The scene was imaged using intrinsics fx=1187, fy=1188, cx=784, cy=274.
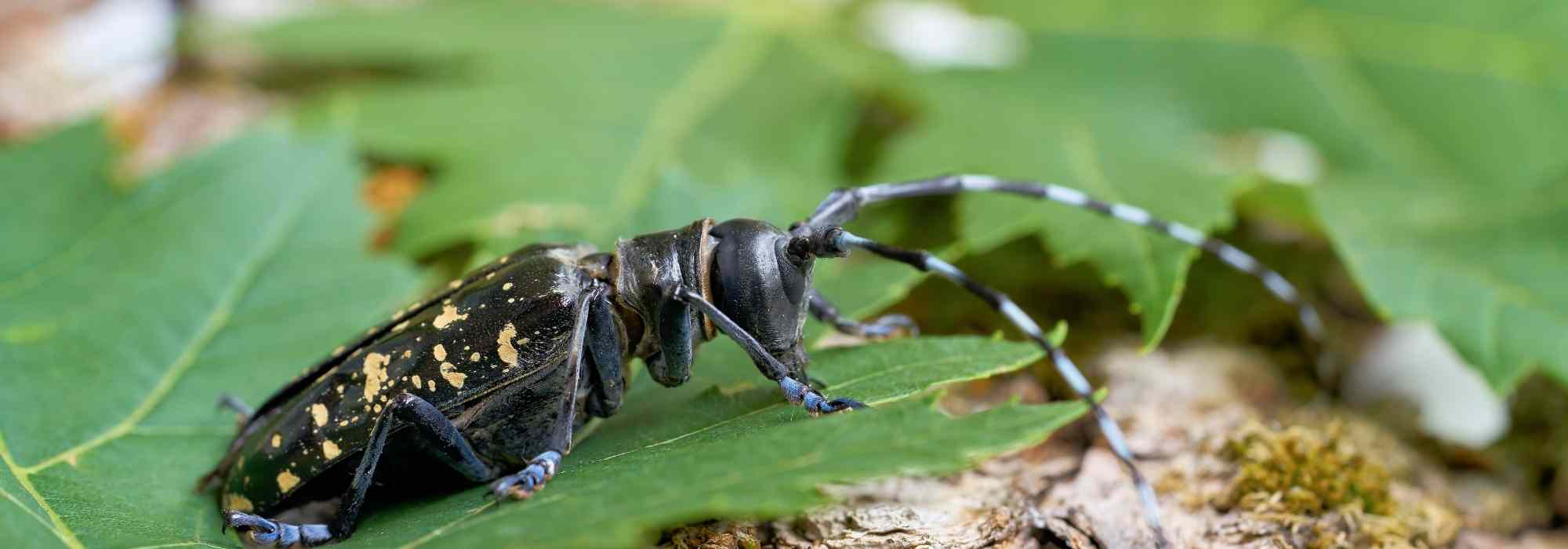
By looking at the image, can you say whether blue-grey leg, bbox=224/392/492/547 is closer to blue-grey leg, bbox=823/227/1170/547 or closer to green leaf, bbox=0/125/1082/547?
green leaf, bbox=0/125/1082/547

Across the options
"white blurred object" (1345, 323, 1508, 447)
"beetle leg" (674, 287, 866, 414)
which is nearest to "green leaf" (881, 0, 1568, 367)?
"white blurred object" (1345, 323, 1508, 447)

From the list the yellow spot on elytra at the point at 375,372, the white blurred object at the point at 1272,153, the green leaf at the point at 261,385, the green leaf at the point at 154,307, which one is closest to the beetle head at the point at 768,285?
the green leaf at the point at 261,385

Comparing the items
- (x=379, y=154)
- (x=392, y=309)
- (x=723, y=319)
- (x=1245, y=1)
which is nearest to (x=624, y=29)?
(x=379, y=154)

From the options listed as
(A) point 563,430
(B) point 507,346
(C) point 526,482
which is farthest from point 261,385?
(C) point 526,482

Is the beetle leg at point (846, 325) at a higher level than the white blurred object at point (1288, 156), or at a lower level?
higher

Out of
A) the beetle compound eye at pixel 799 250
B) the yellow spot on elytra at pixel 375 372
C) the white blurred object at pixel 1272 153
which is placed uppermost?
the beetle compound eye at pixel 799 250

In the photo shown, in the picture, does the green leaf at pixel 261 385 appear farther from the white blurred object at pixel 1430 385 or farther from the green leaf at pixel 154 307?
the white blurred object at pixel 1430 385

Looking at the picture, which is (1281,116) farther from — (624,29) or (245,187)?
(245,187)
